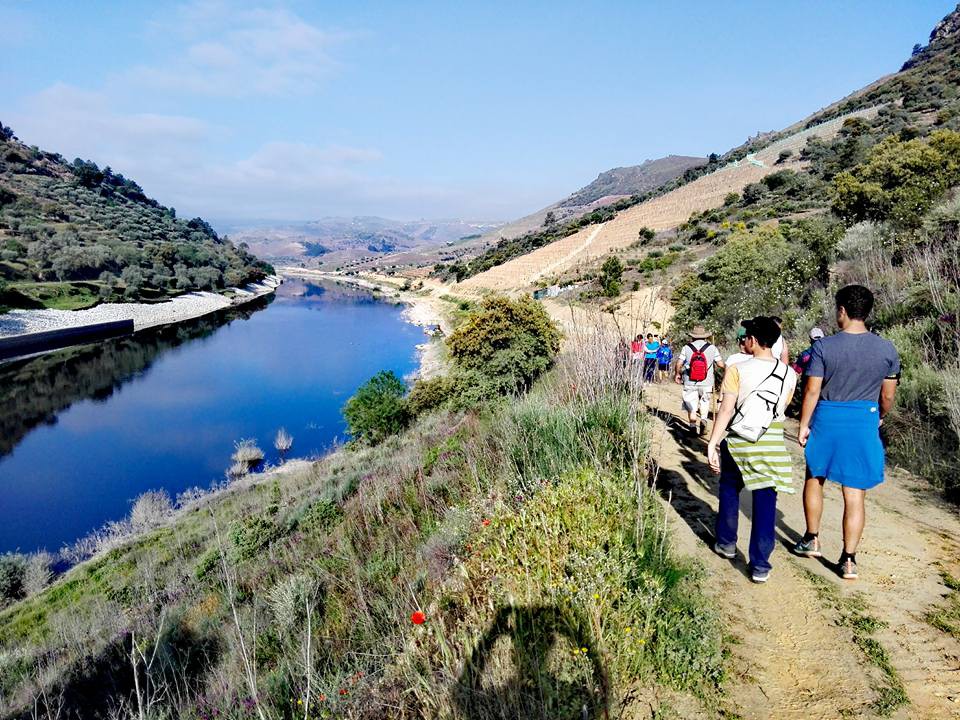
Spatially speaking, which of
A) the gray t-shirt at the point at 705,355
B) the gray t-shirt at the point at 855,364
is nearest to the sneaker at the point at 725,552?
the gray t-shirt at the point at 855,364

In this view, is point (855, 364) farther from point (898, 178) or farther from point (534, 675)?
point (898, 178)

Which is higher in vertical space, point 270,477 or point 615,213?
point 615,213

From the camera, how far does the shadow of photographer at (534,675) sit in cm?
236

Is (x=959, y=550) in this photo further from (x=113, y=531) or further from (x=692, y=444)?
(x=113, y=531)

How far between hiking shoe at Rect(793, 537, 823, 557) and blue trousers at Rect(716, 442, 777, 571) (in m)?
0.40

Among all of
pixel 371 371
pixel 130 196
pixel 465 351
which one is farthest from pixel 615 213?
pixel 130 196

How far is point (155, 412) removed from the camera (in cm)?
2619

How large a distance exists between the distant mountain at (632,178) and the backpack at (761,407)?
13234cm

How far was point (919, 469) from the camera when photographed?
207 inches

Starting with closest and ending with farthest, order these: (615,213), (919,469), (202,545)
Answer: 1. (919,469)
2. (202,545)
3. (615,213)

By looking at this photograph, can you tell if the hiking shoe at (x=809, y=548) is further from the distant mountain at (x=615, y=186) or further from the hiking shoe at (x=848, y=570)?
the distant mountain at (x=615, y=186)

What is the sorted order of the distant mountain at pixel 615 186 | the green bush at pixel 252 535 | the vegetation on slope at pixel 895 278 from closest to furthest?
1. the vegetation on slope at pixel 895 278
2. the green bush at pixel 252 535
3. the distant mountain at pixel 615 186

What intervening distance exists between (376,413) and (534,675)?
55.8 feet

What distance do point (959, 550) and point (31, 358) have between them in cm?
4643
